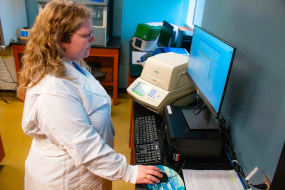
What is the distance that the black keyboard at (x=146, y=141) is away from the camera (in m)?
1.16

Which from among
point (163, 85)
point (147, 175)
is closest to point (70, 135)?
point (147, 175)

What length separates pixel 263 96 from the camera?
3.32 feet

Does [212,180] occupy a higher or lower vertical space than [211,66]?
lower

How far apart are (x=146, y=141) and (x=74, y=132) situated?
493 mm

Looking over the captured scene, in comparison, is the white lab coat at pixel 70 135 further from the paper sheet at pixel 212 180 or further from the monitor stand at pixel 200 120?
the monitor stand at pixel 200 120

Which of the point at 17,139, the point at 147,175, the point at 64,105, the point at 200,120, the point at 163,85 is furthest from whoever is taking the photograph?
the point at 17,139

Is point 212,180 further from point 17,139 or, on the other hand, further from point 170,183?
point 17,139

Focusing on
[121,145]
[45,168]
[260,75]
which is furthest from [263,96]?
[121,145]

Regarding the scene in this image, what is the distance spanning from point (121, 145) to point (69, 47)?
5.50 ft

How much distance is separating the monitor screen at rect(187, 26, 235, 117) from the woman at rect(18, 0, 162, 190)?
432 millimetres

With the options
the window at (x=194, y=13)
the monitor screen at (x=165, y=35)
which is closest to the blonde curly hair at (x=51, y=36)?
the monitor screen at (x=165, y=35)

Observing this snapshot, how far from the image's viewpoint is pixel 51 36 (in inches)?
35.8

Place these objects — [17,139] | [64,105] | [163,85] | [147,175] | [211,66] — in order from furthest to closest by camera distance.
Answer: [17,139], [163,85], [211,66], [147,175], [64,105]

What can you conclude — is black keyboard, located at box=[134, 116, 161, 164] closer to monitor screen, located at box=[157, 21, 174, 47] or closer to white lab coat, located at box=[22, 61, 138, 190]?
white lab coat, located at box=[22, 61, 138, 190]
